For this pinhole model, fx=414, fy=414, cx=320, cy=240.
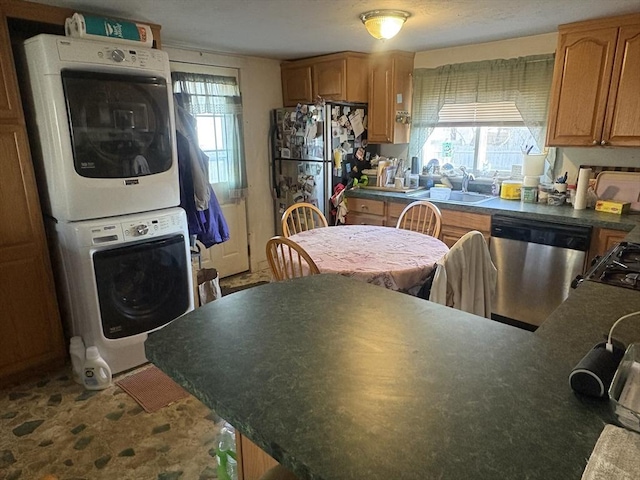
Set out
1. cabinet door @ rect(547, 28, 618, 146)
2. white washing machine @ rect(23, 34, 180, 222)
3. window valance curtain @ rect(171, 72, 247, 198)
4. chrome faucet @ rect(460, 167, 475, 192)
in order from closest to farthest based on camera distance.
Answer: white washing machine @ rect(23, 34, 180, 222) → cabinet door @ rect(547, 28, 618, 146) → window valance curtain @ rect(171, 72, 247, 198) → chrome faucet @ rect(460, 167, 475, 192)

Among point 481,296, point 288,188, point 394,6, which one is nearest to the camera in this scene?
point 481,296

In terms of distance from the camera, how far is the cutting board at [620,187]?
2.91 meters

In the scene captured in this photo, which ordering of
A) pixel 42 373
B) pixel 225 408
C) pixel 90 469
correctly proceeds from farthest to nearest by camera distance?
pixel 42 373 < pixel 90 469 < pixel 225 408

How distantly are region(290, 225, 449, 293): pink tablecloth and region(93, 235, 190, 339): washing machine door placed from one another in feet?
2.68

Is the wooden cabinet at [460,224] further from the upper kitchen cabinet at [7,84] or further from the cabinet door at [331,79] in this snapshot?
the upper kitchen cabinet at [7,84]

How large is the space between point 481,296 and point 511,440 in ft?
5.31

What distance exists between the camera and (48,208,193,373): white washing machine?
234cm

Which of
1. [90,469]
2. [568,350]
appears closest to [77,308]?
[90,469]

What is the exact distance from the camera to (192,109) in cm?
Result: 368

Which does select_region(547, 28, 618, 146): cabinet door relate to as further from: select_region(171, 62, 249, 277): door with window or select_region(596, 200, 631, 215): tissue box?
select_region(171, 62, 249, 277): door with window

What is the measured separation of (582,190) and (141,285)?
310cm

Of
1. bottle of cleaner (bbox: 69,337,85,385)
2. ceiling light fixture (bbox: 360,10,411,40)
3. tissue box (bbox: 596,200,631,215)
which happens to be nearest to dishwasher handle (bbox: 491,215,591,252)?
tissue box (bbox: 596,200,631,215)

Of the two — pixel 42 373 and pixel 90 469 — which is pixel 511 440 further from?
pixel 42 373

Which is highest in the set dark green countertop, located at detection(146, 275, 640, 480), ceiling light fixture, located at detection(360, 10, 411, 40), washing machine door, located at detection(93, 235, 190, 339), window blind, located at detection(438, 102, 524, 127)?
ceiling light fixture, located at detection(360, 10, 411, 40)
